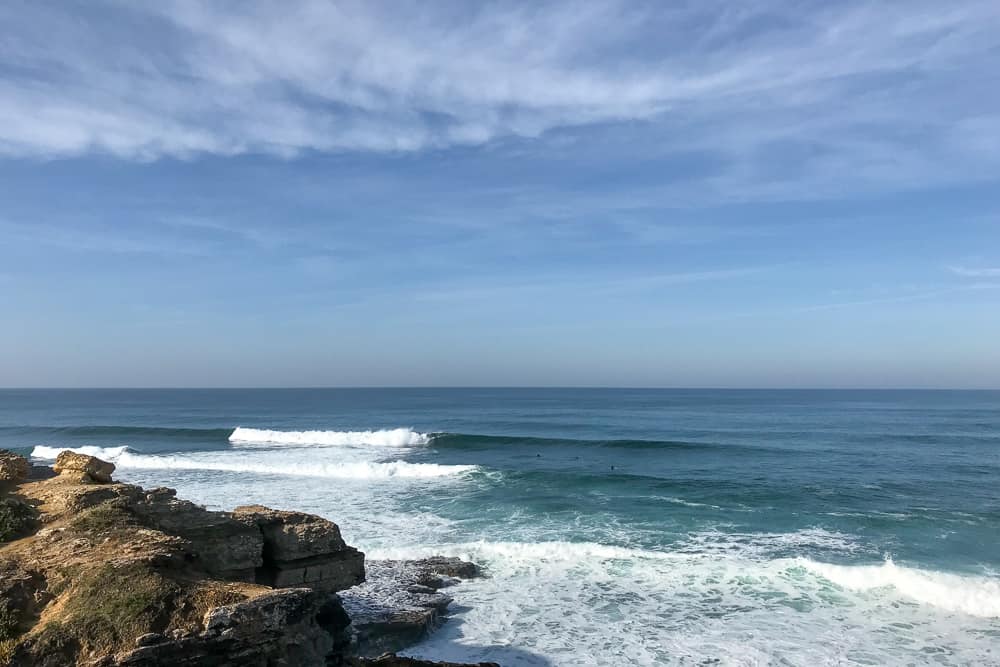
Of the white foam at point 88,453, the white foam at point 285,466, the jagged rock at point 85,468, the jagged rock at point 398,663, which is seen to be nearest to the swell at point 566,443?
the white foam at point 285,466

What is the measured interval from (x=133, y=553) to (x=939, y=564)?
788 inches

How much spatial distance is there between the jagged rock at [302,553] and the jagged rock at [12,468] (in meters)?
3.87

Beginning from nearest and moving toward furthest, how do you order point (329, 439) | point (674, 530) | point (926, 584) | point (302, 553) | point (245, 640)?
point (245, 640) → point (302, 553) → point (926, 584) → point (674, 530) → point (329, 439)

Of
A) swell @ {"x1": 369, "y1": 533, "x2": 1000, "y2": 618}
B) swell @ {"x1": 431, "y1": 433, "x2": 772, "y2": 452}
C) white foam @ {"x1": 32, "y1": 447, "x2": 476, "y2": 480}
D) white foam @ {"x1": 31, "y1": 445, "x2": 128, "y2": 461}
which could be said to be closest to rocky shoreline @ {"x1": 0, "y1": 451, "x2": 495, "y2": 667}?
swell @ {"x1": 369, "y1": 533, "x2": 1000, "y2": 618}

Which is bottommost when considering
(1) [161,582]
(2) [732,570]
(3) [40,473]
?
(2) [732,570]

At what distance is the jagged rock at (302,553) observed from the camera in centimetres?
1085

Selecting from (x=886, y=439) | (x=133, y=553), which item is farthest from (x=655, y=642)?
(x=886, y=439)

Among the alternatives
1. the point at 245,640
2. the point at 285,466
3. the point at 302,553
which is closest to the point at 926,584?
the point at 302,553

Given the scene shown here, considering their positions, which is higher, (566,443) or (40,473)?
(40,473)

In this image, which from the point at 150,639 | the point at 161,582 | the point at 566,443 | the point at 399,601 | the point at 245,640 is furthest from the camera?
→ the point at 566,443

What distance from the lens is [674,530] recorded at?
834 inches

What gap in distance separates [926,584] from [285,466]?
101 feet

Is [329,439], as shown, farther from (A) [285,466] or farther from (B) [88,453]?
(B) [88,453]

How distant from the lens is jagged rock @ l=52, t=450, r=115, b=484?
437 inches
